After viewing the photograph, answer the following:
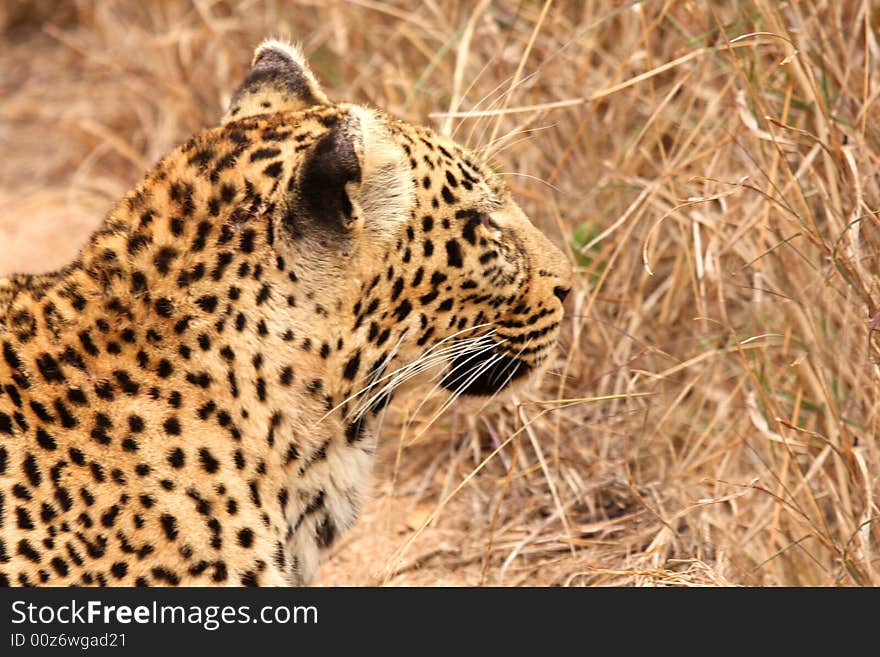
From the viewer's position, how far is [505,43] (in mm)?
5840

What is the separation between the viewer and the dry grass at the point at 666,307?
4.21 metres

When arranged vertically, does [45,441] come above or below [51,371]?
below

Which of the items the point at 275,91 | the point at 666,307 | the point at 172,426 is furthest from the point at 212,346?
the point at 666,307

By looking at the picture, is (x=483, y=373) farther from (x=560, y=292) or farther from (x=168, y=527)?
(x=168, y=527)

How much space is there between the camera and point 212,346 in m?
3.32

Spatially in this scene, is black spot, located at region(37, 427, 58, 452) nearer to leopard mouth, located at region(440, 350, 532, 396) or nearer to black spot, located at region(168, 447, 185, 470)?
black spot, located at region(168, 447, 185, 470)

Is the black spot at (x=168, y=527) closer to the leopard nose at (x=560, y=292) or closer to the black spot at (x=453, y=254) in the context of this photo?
the black spot at (x=453, y=254)

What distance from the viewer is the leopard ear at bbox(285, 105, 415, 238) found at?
3111 millimetres

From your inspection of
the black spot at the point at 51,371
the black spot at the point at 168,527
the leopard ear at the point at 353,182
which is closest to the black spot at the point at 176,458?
the black spot at the point at 168,527

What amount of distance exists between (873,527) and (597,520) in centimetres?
123

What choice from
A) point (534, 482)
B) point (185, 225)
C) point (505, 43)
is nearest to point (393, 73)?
point (505, 43)

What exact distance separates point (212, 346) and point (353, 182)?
564mm

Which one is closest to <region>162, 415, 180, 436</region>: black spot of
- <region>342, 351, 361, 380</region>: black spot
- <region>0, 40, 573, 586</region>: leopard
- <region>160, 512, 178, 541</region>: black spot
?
<region>0, 40, 573, 586</region>: leopard

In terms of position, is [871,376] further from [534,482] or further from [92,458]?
[92,458]
